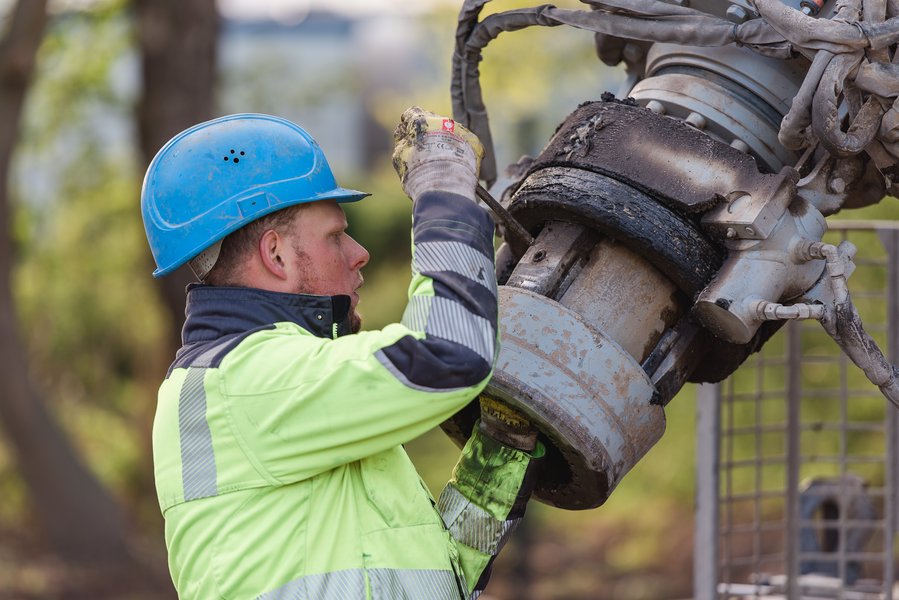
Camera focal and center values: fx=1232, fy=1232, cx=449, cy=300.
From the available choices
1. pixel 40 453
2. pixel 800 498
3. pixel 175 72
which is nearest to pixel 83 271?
pixel 40 453

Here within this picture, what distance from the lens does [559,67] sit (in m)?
12.9

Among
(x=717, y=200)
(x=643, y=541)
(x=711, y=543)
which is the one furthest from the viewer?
(x=643, y=541)

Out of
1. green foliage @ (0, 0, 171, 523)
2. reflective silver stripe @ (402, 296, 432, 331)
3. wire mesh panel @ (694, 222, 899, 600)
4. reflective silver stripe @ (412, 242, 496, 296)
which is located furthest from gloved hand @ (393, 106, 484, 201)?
green foliage @ (0, 0, 171, 523)

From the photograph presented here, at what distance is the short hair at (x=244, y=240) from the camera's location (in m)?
2.41

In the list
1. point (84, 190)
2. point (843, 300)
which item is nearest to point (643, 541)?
point (84, 190)

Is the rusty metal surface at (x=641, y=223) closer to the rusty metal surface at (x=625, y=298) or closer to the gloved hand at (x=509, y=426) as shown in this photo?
the rusty metal surface at (x=625, y=298)

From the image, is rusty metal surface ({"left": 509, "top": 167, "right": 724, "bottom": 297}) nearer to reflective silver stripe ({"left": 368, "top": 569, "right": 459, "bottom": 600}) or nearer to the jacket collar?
the jacket collar

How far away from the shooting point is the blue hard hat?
93.9 inches

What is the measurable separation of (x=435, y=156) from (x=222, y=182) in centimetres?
43

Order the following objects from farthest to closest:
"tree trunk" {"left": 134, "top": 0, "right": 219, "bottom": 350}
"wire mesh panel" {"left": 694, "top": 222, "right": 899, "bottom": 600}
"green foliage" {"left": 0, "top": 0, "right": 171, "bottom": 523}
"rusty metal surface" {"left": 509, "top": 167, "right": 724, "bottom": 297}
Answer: "green foliage" {"left": 0, "top": 0, "right": 171, "bottom": 523} < "tree trunk" {"left": 134, "top": 0, "right": 219, "bottom": 350} < "wire mesh panel" {"left": 694, "top": 222, "right": 899, "bottom": 600} < "rusty metal surface" {"left": 509, "top": 167, "right": 724, "bottom": 297}

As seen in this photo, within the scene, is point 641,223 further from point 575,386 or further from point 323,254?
point 323,254

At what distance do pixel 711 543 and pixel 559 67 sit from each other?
9.45 m

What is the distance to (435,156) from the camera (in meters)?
2.32

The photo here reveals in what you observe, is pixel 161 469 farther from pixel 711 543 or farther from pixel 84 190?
pixel 84 190
